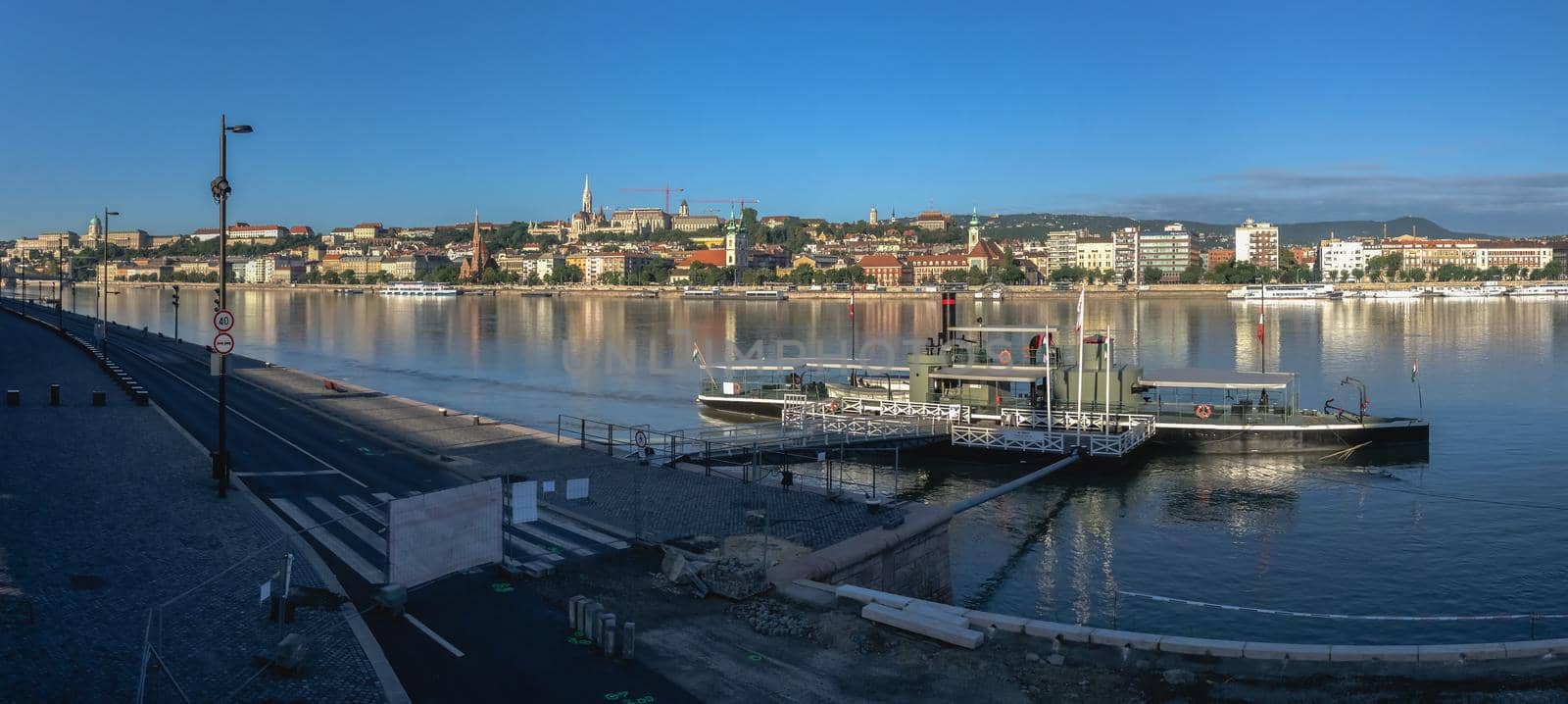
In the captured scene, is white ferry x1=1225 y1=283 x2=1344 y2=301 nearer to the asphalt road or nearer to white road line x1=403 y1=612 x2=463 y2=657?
the asphalt road

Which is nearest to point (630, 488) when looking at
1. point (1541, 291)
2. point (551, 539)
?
point (551, 539)

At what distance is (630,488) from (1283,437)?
21742mm

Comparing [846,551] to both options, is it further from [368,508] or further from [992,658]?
[368,508]

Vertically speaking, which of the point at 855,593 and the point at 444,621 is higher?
the point at 855,593

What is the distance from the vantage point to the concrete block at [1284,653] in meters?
10.3

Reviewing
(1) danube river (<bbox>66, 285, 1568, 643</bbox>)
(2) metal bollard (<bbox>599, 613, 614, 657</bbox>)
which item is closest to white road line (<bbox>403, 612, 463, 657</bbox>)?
(2) metal bollard (<bbox>599, 613, 614, 657</bbox>)

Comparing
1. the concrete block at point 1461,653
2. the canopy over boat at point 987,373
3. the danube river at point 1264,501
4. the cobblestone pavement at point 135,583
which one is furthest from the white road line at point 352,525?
the canopy over boat at point 987,373

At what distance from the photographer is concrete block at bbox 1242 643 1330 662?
405 inches

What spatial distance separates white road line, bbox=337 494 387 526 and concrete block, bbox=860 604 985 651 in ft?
28.1

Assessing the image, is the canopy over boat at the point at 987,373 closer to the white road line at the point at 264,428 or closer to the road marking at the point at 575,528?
the white road line at the point at 264,428

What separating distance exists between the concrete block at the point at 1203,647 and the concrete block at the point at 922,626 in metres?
1.84

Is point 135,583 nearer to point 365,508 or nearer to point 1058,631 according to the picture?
point 365,508

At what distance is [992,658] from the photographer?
34.6ft

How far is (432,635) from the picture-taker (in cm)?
1113
